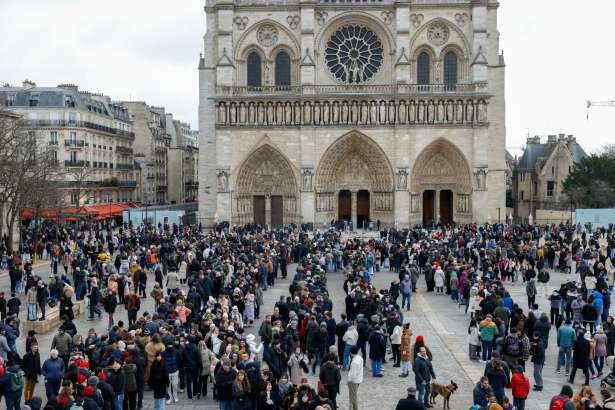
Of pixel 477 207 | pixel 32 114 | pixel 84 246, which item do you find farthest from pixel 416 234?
pixel 32 114

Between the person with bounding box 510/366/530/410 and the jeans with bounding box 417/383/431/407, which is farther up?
the person with bounding box 510/366/530/410

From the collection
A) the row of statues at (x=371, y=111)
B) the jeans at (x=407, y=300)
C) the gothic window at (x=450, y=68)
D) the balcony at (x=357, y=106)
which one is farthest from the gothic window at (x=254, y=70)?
the jeans at (x=407, y=300)

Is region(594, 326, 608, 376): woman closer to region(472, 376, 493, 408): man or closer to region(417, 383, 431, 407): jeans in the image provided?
region(417, 383, 431, 407): jeans

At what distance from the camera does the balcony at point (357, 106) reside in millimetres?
47625

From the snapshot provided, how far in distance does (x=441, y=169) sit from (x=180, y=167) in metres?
37.5

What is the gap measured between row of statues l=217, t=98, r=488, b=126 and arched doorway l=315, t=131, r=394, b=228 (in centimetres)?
144

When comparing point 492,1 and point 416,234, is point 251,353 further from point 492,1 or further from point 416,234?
point 492,1

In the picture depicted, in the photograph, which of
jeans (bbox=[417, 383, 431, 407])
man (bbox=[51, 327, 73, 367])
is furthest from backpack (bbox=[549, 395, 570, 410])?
man (bbox=[51, 327, 73, 367])

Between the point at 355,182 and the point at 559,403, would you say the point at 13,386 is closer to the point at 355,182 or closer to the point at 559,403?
the point at 559,403

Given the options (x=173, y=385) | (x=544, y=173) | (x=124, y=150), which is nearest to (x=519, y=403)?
(x=173, y=385)

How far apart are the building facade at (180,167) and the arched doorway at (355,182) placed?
102 ft

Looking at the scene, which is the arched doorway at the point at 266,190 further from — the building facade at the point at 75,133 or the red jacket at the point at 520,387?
the red jacket at the point at 520,387

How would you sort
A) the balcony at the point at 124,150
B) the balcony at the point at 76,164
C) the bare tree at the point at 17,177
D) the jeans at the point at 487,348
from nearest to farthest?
the jeans at the point at 487,348, the bare tree at the point at 17,177, the balcony at the point at 76,164, the balcony at the point at 124,150

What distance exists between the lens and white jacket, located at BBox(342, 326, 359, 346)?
49.3ft
